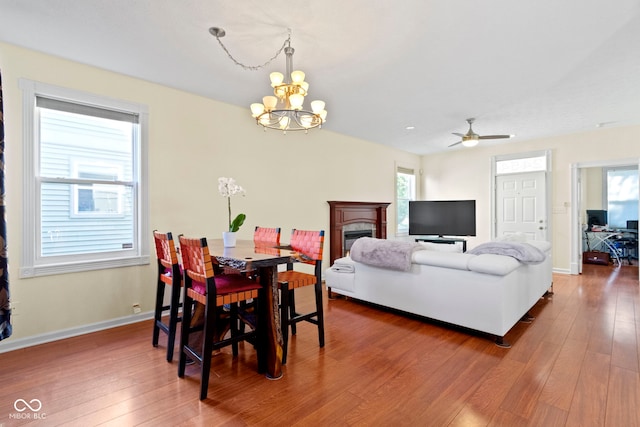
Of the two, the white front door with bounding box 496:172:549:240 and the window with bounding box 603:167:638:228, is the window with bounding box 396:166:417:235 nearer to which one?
the white front door with bounding box 496:172:549:240

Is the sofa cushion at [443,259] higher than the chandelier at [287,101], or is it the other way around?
the chandelier at [287,101]

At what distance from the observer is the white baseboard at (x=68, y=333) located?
2.60 m

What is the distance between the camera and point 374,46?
8.46 ft

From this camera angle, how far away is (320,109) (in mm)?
2541

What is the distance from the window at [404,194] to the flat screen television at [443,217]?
212 mm

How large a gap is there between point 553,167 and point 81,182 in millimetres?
7204

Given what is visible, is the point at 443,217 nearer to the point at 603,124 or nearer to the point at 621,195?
the point at 603,124

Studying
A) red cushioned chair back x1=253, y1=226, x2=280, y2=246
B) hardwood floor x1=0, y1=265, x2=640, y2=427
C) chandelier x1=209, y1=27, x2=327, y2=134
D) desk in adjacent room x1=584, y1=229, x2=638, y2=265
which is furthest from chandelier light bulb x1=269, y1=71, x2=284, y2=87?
desk in adjacent room x1=584, y1=229, x2=638, y2=265

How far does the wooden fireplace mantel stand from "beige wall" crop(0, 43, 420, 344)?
15cm

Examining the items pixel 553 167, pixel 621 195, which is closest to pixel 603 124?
pixel 553 167

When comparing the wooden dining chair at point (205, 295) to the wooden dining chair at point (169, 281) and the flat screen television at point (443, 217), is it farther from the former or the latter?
the flat screen television at point (443, 217)

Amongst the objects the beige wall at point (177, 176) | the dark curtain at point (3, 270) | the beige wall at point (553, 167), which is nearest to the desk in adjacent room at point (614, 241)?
the beige wall at point (553, 167)

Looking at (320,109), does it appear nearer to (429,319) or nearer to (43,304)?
(429,319)

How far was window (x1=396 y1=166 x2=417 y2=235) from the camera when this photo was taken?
272 inches
